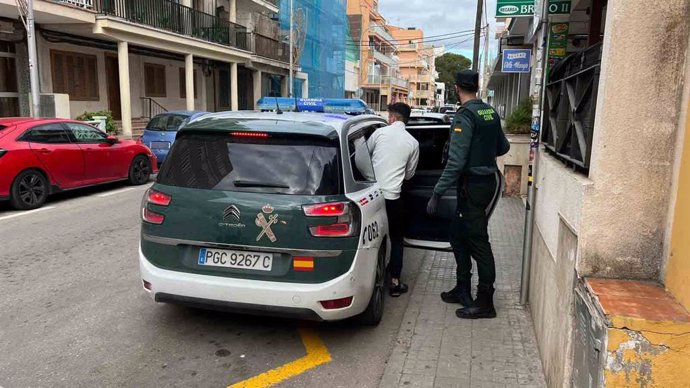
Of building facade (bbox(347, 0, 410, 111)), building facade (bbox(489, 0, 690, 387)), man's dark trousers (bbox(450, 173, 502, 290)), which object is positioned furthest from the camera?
building facade (bbox(347, 0, 410, 111))

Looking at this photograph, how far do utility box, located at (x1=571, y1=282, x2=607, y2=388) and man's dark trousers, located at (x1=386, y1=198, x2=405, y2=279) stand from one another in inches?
95.5

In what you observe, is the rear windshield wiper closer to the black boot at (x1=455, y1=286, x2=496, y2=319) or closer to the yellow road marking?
the yellow road marking

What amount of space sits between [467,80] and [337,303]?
222cm

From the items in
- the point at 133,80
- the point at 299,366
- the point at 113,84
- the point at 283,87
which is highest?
the point at 283,87

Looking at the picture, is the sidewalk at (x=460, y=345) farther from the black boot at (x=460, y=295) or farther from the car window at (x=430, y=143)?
the car window at (x=430, y=143)

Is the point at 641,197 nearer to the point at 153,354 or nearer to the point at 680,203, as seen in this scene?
the point at 680,203

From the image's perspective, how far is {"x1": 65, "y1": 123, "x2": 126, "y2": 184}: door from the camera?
1005cm

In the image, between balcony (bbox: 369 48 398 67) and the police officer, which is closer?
the police officer

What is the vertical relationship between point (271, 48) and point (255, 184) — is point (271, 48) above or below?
above

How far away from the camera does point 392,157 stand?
4910 mm

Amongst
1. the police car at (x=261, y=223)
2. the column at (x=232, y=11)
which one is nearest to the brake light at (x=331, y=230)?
the police car at (x=261, y=223)

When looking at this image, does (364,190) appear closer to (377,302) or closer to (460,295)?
(377,302)

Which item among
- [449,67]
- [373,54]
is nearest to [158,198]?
[373,54]

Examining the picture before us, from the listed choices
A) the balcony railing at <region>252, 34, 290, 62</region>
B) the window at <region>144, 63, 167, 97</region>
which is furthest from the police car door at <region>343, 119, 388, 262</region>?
the balcony railing at <region>252, 34, 290, 62</region>
